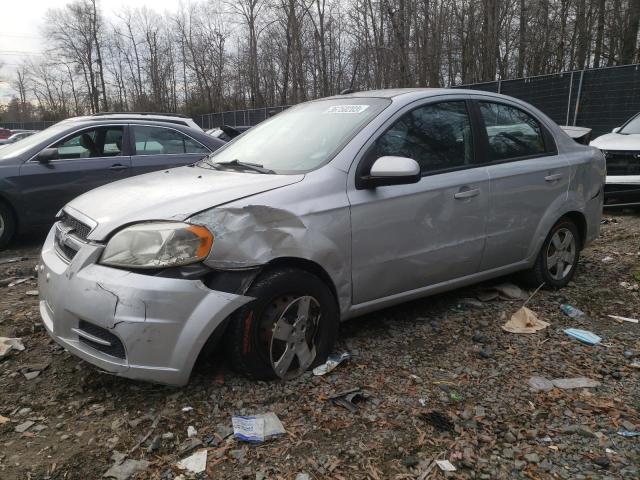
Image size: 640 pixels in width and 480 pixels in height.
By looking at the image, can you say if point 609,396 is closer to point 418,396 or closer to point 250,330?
point 418,396

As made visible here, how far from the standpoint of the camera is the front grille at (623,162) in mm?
7508

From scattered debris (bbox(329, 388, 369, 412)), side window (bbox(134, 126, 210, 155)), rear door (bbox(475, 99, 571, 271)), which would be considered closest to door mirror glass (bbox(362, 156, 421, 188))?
rear door (bbox(475, 99, 571, 271))

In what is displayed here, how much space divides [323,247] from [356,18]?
26503 millimetres

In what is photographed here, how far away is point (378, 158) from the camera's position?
3.15 metres

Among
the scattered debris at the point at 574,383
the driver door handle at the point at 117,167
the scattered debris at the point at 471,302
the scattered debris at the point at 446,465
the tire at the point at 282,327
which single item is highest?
the driver door handle at the point at 117,167

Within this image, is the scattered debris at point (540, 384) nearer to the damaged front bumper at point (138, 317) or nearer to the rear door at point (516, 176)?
the rear door at point (516, 176)

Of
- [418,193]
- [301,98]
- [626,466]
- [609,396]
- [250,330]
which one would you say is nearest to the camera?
[626,466]

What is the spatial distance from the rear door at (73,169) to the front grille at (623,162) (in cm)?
697

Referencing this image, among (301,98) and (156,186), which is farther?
(301,98)

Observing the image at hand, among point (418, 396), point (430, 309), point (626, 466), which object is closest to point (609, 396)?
point (626, 466)

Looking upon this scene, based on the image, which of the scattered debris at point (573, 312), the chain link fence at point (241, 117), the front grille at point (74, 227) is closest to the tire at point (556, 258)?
the scattered debris at point (573, 312)

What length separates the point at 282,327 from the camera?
2.80 m

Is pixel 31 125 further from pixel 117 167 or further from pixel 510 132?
pixel 510 132

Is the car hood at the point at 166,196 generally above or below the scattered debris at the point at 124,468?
above
